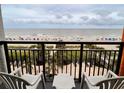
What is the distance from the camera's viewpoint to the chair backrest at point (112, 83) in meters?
1.94

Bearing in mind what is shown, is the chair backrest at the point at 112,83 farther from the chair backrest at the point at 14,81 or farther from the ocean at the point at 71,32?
the ocean at the point at 71,32

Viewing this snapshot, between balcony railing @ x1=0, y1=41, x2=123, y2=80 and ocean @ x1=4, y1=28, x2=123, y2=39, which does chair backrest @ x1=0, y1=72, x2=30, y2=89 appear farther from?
ocean @ x1=4, y1=28, x2=123, y2=39

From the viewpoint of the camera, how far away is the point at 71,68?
12.0ft

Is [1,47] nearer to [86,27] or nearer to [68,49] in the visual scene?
[68,49]

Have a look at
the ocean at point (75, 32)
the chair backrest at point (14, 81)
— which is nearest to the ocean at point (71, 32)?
the ocean at point (75, 32)

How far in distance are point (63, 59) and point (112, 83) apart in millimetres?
1726

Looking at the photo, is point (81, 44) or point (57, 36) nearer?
point (81, 44)

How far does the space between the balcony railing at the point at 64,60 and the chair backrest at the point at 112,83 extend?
1.29m

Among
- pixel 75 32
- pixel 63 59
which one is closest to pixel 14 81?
pixel 63 59

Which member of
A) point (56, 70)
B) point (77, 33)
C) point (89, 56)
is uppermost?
point (77, 33)

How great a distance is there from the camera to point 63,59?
3.60m

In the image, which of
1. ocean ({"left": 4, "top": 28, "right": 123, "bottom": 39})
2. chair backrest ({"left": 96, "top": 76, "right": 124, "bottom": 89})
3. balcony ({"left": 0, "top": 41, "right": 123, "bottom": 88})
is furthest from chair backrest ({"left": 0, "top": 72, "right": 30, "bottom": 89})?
ocean ({"left": 4, "top": 28, "right": 123, "bottom": 39})
